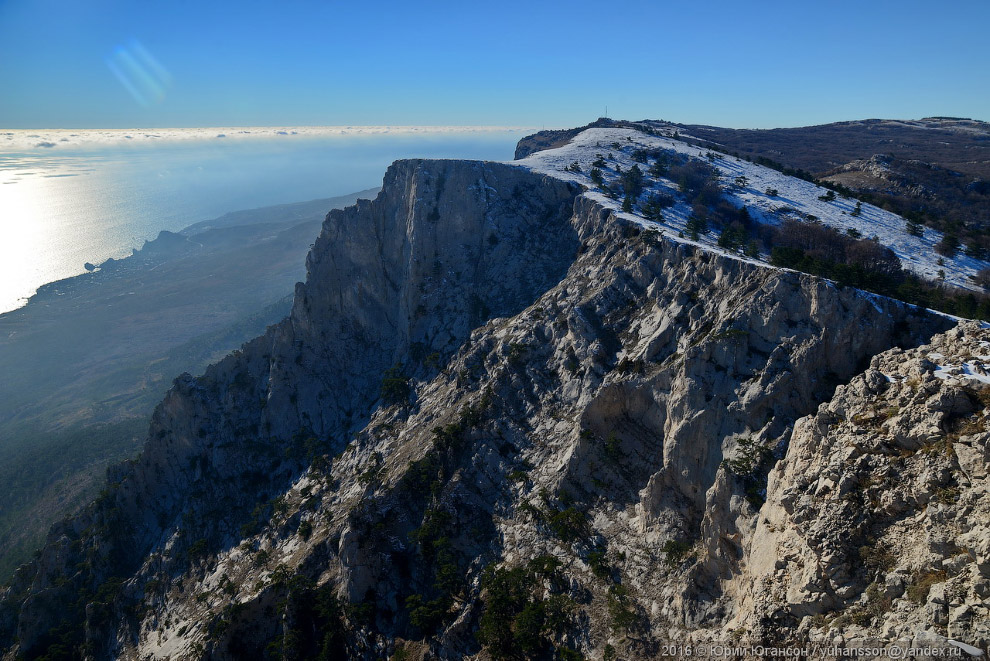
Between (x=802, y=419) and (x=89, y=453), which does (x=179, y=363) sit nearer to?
(x=89, y=453)

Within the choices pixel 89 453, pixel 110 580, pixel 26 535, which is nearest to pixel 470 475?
pixel 110 580

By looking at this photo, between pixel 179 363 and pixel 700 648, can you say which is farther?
pixel 179 363

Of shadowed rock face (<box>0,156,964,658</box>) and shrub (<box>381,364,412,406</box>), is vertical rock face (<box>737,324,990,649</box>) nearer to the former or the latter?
shadowed rock face (<box>0,156,964,658</box>)

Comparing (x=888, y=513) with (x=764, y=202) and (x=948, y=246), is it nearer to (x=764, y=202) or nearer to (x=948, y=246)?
Answer: (x=948, y=246)

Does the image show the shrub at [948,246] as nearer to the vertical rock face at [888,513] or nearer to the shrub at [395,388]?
the vertical rock face at [888,513]

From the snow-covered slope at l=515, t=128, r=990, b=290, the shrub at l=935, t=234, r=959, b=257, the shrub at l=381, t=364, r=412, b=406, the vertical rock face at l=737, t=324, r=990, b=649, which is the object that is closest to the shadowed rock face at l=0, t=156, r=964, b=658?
the shrub at l=381, t=364, r=412, b=406

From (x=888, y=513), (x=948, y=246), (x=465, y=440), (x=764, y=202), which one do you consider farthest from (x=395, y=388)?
(x=948, y=246)
